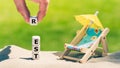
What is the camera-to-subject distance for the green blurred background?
7875 mm

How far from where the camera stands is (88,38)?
747 centimetres

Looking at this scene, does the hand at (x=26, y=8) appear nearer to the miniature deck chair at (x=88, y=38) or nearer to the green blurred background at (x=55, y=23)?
the green blurred background at (x=55, y=23)

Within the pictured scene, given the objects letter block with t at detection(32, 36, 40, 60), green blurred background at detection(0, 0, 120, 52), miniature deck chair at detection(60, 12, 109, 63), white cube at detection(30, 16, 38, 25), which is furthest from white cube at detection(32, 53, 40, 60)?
green blurred background at detection(0, 0, 120, 52)

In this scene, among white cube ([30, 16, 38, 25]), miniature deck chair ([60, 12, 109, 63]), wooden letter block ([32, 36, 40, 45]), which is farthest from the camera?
white cube ([30, 16, 38, 25])

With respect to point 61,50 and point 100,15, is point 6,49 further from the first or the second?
point 100,15

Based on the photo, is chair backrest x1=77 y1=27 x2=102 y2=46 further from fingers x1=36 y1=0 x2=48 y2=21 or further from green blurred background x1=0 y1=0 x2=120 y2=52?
fingers x1=36 y1=0 x2=48 y2=21

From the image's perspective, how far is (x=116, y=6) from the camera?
7.99 m

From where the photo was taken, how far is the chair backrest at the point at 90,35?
24.3 feet

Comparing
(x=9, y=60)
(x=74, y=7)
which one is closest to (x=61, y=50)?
(x=74, y=7)

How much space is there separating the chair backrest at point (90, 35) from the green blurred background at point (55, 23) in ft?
1.59

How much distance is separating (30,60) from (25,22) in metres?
1.10

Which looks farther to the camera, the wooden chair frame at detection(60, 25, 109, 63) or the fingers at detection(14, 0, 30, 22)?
the fingers at detection(14, 0, 30, 22)

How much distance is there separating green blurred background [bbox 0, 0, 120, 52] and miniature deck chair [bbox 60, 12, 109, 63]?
36 cm

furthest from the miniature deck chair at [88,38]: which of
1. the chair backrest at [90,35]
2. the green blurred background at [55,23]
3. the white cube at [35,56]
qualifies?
the white cube at [35,56]
